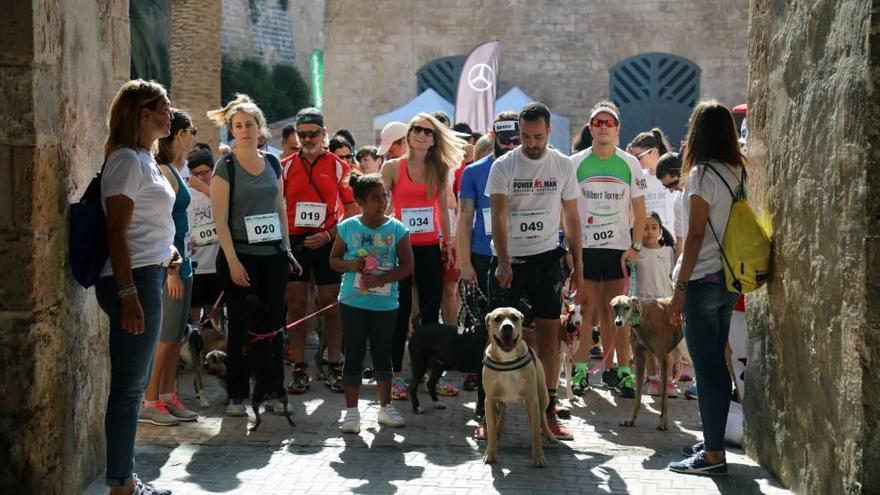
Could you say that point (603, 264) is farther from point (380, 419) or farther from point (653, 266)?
point (380, 419)

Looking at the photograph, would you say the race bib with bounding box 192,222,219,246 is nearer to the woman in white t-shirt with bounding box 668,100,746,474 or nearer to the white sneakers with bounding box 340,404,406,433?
the white sneakers with bounding box 340,404,406,433

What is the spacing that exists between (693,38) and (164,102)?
22.6 metres

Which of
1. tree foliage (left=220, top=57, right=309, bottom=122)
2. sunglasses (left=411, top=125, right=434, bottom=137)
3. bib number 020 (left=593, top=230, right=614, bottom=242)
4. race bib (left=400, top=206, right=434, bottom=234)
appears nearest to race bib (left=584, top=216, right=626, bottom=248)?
bib number 020 (left=593, top=230, right=614, bottom=242)

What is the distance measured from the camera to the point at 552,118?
24.6 metres

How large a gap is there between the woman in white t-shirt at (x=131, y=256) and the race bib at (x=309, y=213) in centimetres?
317

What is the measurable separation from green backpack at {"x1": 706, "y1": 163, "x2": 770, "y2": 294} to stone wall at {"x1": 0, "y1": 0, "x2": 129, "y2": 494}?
3.34 m

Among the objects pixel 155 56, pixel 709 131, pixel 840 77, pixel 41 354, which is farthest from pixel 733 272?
pixel 155 56

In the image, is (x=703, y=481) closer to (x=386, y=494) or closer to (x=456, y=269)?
(x=386, y=494)

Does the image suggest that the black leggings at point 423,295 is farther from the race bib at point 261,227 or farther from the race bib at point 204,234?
the race bib at point 204,234

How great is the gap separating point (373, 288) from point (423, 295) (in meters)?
1.46

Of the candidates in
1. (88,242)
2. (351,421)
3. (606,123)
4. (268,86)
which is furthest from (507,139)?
(268,86)

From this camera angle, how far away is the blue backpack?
539 cm

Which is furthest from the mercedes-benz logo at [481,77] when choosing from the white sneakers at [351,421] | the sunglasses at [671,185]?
the white sneakers at [351,421]

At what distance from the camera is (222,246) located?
7730 mm
